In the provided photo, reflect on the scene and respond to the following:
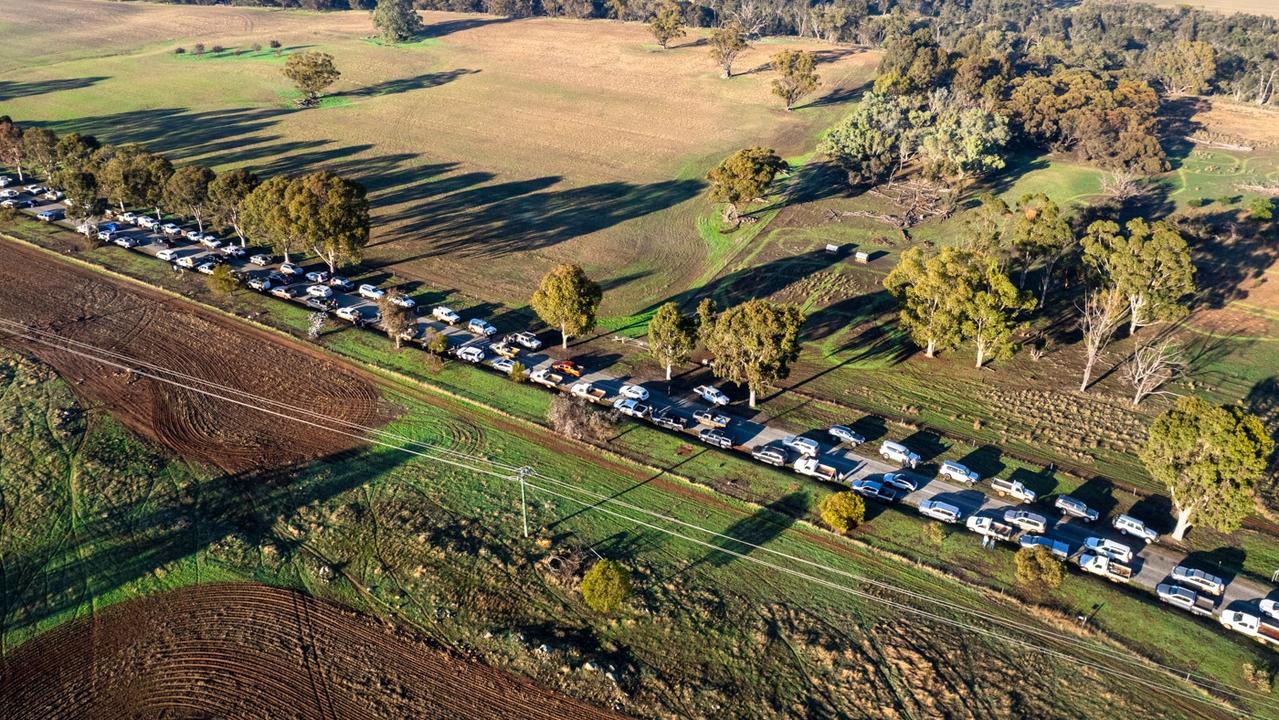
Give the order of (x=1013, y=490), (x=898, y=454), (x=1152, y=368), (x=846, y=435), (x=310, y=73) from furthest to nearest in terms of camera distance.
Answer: (x=310, y=73), (x=1152, y=368), (x=846, y=435), (x=898, y=454), (x=1013, y=490)

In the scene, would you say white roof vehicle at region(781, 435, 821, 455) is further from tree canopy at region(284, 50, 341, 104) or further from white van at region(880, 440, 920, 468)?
tree canopy at region(284, 50, 341, 104)

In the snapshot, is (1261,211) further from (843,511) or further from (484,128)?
(484,128)

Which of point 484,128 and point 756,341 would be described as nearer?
point 756,341

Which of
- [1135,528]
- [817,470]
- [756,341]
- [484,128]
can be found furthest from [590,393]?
[484,128]

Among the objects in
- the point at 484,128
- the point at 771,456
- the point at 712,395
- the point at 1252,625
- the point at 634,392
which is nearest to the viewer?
the point at 1252,625

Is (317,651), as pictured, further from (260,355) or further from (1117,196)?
(1117,196)

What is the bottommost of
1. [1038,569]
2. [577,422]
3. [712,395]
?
[1038,569]
